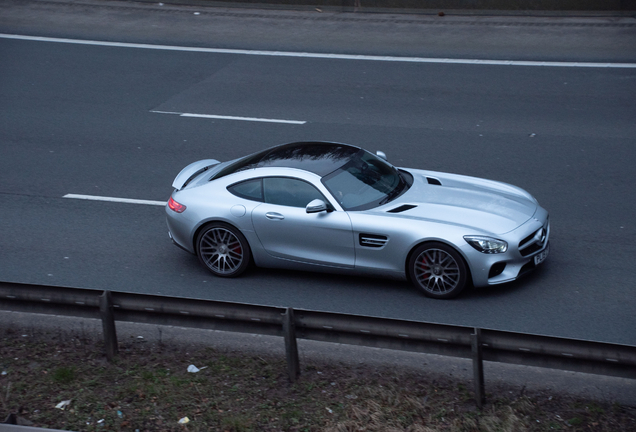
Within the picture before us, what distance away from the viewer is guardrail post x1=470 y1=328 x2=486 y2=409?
223 inches

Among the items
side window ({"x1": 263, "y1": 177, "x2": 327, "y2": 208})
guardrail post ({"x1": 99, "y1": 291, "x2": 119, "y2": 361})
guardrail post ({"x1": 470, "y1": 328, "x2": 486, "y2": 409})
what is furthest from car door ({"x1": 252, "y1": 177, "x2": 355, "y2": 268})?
guardrail post ({"x1": 470, "y1": 328, "x2": 486, "y2": 409})

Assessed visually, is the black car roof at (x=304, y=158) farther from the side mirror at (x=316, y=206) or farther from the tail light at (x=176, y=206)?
the tail light at (x=176, y=206)

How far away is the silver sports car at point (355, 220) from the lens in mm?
7469

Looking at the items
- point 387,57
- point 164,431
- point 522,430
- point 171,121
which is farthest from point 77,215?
point 387,57

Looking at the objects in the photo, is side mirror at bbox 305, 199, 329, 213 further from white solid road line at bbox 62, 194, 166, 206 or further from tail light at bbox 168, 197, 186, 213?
white solid road line at bbox 62, 194, 166, 206

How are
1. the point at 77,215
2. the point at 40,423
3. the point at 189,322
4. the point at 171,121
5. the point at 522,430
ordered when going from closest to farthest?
1. the point at 522,430
2. the point at 40,423
3. the point at 189,322
4. the point at 77,215
5. the point at 171,121

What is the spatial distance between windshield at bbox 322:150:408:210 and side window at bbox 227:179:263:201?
0.77m

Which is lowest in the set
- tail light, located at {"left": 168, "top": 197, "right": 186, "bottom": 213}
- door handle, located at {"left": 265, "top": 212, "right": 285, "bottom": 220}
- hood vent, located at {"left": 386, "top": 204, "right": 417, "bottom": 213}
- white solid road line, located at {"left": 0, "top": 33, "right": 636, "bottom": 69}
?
door handle, located at {"left": 265, "top": 212, "right": 285, "bottom": 220}

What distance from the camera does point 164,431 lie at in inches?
229

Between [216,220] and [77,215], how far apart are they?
2.75m

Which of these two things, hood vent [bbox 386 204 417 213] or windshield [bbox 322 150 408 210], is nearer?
hood vent [bbox 386 204 417 213]

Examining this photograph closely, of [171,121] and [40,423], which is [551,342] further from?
[171,121]

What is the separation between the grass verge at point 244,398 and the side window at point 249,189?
2024 millimetres

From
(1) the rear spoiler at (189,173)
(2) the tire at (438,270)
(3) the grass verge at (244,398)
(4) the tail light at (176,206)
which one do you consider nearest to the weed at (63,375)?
→ (3) the grass verge at (244,398)
